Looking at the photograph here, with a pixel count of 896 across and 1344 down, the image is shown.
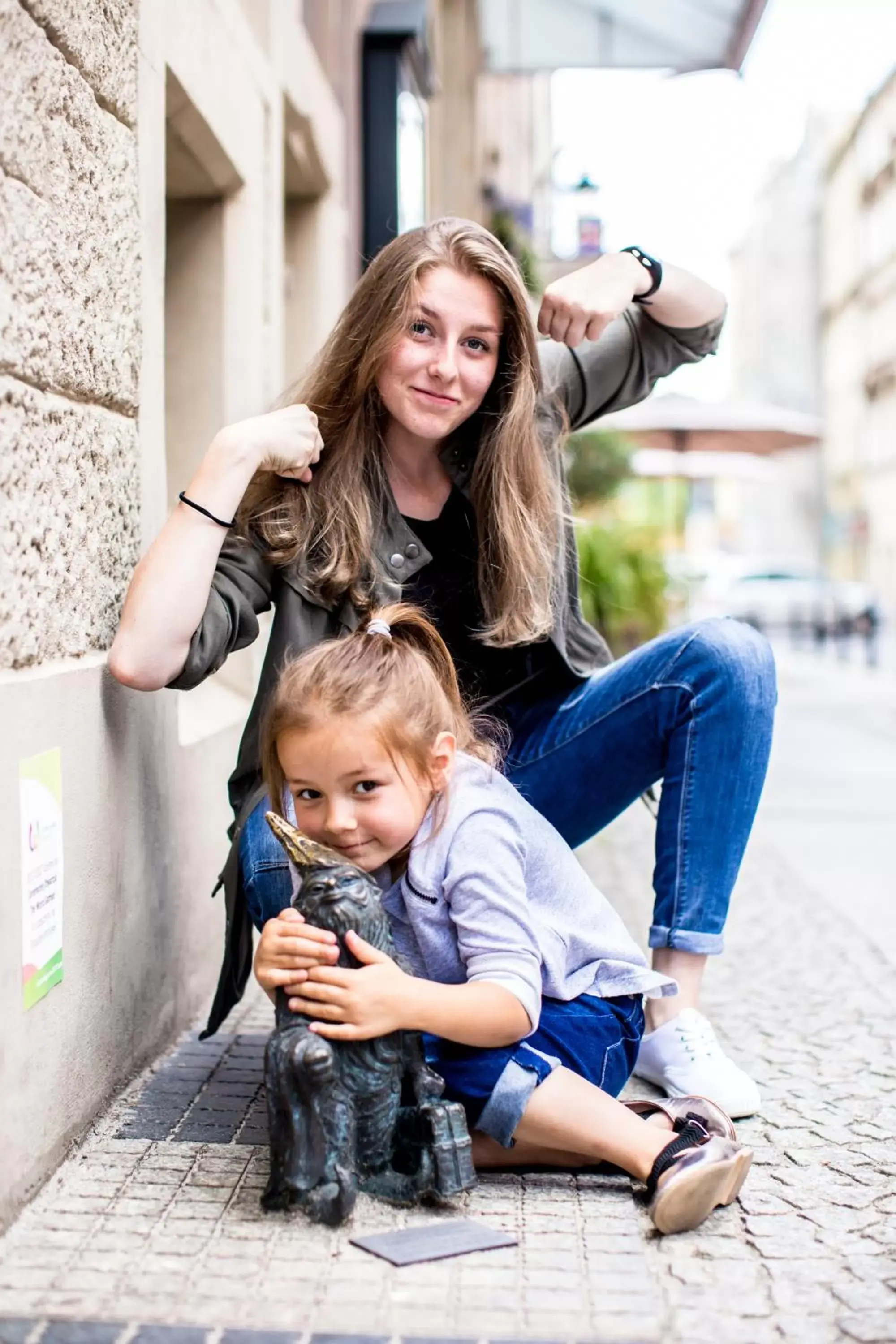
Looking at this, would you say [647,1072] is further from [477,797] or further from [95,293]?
[95,293]

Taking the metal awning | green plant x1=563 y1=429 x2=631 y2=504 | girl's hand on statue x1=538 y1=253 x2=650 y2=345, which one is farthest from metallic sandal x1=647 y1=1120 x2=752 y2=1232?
green plant x1=563 y1=429 x2=631 y2=504

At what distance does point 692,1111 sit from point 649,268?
5.27 ft

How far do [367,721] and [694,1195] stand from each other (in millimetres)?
802

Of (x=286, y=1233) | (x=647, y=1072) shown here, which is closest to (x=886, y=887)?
(x=647, y=1072)

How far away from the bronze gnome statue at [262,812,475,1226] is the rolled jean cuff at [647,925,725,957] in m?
0.70

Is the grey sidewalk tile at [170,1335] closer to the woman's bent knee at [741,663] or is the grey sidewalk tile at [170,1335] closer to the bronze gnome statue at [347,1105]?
the bronze gnome statue at [347,1105]

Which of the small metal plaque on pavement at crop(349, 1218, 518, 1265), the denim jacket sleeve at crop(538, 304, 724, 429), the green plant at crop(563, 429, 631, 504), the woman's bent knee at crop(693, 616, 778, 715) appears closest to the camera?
the small metal plaque on pavement at crop(349, 1218, 518, 1265)

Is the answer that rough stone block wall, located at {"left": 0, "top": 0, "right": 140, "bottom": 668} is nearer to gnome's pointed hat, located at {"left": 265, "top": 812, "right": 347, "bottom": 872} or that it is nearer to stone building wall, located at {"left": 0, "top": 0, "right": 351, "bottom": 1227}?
stone building wall, located at {"left": 0, "top": 0, "right": 351, "bottom": 1227}

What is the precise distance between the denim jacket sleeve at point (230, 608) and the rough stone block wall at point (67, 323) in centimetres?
17

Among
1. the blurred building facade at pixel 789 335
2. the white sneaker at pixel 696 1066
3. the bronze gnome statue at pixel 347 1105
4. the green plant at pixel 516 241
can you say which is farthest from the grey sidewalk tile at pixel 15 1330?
the blurred building facade at pixel 789 335

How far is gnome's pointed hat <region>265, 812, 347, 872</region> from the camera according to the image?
205 centimetres

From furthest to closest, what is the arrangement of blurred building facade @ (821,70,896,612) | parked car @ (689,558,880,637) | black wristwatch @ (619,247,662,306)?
blurred building facade @ (821,70,896,612) < parked car @ (689,558,880,637) < black wristwatch @ (619,247,662,306)

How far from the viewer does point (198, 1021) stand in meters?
3.15

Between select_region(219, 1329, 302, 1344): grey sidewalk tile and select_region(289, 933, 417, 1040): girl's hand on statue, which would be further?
select_region(289, 933, 417, 1040): girl's hand on statue
